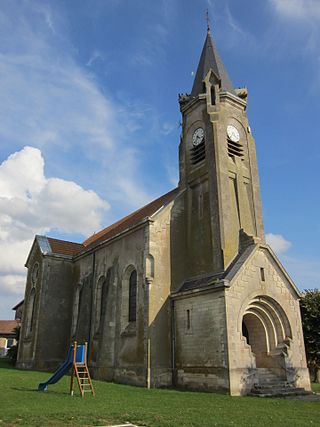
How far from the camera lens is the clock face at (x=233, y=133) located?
2458 cm

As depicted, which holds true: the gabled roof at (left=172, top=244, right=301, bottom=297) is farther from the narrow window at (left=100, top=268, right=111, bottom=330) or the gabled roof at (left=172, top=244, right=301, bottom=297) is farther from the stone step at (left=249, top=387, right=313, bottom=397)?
the narrow window at (left=100, top=268, right=111, bottom=330)

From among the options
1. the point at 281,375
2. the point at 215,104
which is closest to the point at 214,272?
the point at 281,375

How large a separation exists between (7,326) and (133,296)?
46.3 metres

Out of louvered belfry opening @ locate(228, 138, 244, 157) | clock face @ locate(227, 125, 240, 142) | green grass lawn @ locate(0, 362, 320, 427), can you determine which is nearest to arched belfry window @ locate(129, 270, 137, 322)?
green grass lawn @ locate(0, 362, 320, 427)

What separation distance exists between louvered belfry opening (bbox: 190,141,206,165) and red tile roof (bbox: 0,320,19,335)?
4633cm

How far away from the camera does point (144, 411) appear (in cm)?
1073

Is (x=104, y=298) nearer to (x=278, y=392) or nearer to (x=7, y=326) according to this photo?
(x=278, y=392)

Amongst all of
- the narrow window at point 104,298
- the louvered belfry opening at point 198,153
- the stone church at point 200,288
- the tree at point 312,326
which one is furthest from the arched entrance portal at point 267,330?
the louvered belfry opening at point 198,153

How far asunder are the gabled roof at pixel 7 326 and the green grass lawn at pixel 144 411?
48.2m

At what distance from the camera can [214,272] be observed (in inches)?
808

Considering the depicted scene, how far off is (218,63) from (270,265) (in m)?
15.5

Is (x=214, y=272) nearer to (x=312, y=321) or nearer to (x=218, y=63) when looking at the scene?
(x=312, y=321)

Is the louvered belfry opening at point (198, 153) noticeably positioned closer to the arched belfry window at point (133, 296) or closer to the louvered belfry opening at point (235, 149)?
the louvered belfry opening at point (235, 149)

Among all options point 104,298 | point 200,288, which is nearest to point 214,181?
point 200,288
